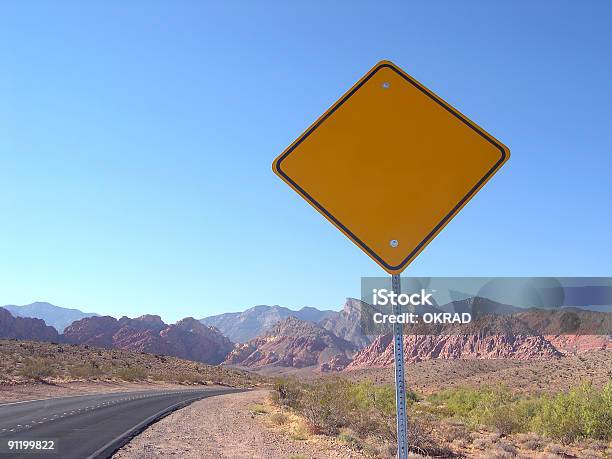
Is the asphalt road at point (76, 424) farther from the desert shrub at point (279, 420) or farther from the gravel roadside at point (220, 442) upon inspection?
the desert shrub at point (279, 420)

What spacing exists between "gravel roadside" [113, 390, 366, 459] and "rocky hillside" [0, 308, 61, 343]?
106062 mm

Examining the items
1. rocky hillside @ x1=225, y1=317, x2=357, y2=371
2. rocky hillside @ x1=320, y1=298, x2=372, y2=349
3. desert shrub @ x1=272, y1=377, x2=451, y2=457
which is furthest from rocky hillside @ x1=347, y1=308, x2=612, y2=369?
desert shrub @ x1=272, y1=377, x2=451, y2=457

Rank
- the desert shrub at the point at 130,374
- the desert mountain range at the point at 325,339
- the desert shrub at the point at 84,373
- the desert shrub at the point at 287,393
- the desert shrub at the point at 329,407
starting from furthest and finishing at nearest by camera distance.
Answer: the desert mountain range at the point at 325,339, the desert shrub at the point at 130,374, the desert shrub at the point at 84,373, the desert shrub at the point at 287,393, the desert shrub at the point at 329,407

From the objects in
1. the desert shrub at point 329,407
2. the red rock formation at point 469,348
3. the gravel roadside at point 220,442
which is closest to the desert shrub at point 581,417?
the desert shrub at point 329,407

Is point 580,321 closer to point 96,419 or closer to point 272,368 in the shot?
point 272,368

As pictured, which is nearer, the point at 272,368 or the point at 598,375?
the point at 598,375

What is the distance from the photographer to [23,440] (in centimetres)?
1238

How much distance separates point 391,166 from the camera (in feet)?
9.31

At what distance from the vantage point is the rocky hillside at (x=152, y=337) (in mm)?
127500

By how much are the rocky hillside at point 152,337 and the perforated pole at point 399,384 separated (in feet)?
426

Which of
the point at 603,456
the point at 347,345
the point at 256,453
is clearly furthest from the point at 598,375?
the point at 347,345

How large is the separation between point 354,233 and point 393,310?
19.4 inches

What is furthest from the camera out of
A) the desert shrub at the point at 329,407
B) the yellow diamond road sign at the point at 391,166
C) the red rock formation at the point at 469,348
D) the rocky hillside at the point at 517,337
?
the rocky hillside at the point at 517,337

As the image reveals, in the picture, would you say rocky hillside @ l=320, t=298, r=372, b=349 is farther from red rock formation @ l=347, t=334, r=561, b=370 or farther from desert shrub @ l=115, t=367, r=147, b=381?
desert shrub @ l=115, t=367, r=147, b=381
